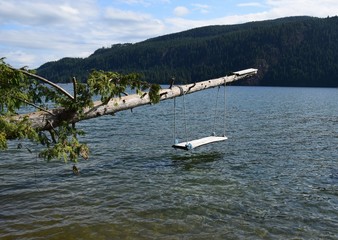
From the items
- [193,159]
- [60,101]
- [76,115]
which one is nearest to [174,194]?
[76,115]

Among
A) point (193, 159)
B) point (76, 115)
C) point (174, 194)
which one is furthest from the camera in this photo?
point (193, 159)

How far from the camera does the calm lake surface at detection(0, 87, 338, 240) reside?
10.4 m

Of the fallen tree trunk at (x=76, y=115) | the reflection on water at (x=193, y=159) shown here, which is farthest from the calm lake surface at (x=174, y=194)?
the fallen tree trunk at (x=76, y=115)

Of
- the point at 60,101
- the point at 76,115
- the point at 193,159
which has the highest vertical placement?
the point at 60,101

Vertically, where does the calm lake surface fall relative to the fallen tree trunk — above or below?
below

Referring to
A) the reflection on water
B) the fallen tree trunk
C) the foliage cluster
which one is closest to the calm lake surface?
the reflection on water

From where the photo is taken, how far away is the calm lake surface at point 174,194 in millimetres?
10391

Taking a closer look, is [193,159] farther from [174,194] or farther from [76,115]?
[76,115]

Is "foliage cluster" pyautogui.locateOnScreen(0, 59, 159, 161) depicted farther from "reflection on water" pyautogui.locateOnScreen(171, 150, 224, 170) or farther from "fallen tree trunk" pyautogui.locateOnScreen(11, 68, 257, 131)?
"reflection on water" pyautogui.locateOnScreen(171, 150, 224, 170)

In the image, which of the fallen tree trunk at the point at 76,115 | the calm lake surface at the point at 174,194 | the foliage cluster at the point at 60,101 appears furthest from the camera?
the calm lake surface at the point at 174,194

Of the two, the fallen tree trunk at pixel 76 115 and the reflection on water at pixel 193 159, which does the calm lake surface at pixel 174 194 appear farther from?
the fallen tree trunk at pixel 76 115

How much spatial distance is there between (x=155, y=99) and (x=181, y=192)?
4.70m

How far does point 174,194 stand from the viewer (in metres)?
13.6

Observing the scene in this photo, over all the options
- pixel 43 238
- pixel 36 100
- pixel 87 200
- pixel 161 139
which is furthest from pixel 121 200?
pixel 161 139
